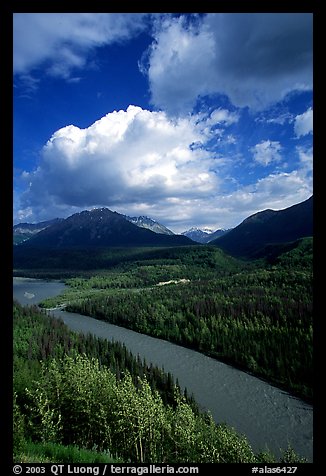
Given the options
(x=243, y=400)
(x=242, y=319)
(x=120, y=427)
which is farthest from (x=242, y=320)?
(x=120, y=427)

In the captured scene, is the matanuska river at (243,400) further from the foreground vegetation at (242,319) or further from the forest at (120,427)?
the forest at (120,427)

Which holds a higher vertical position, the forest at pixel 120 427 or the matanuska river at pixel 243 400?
the forest at pixel 120 427

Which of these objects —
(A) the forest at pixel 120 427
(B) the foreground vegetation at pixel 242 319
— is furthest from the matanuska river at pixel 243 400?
(A) the forest at pixel 120 427

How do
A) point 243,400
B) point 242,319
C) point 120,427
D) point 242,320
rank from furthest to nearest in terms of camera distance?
point 242,319, point 242,320, point 243,400, point 120,427

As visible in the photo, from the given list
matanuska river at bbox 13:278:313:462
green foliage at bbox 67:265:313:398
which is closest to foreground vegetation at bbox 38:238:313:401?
green foliage at bbox 67:265:313:398

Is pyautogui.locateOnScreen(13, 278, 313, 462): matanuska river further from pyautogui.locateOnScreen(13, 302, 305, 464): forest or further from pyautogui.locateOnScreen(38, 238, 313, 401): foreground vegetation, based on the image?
pyautogui.locateOnScreen(13, 302, 305, 464): forest

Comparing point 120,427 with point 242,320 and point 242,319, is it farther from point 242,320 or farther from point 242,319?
point 242,319

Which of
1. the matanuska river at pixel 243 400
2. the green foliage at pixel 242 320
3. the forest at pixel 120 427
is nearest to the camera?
the forest at pixel 120 427
